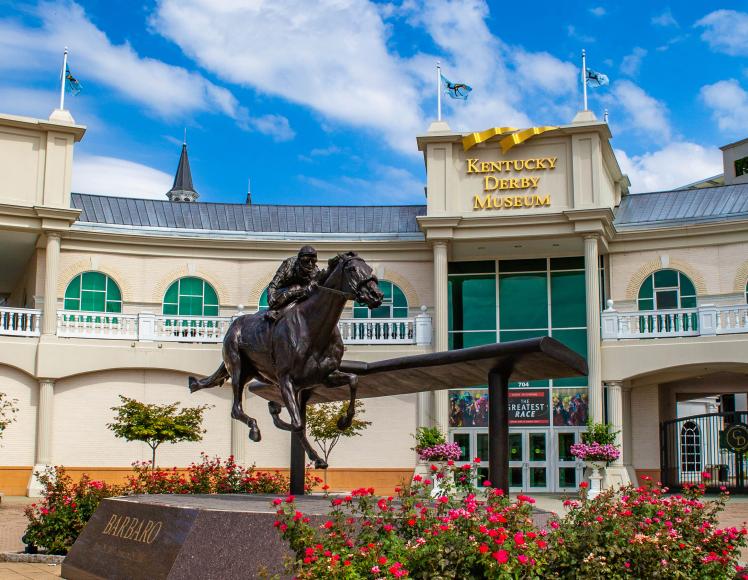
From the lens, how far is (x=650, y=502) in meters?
8.53

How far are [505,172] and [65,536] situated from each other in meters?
19.8

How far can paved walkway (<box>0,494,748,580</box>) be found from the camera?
1118 cm

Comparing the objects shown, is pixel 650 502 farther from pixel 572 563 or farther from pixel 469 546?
pixel 469 546

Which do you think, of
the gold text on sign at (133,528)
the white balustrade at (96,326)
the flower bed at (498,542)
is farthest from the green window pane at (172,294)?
the flower bed at (498,542)

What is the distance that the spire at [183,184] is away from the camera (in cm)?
8750

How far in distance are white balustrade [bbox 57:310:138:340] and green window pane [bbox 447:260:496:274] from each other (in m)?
10.3

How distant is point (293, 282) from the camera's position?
10.8 metres

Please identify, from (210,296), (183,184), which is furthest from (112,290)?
(183,184)

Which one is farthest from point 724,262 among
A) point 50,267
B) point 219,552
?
point 219,552

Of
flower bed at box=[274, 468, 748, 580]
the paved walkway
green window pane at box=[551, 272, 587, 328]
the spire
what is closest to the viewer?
flower bed at box=[274, 468, 748, 580]

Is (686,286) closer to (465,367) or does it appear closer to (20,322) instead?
(20,322)

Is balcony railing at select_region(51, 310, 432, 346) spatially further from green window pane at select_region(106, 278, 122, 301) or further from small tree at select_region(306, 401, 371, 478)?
small tree at select_region(306, 401, 371, 478)

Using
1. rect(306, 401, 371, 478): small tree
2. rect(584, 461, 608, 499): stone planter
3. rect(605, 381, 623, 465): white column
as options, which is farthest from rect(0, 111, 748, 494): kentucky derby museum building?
rect(584, 461, 608, 499): stone planter

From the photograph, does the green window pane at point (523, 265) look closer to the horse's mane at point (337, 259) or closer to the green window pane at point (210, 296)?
the green window pane at point (210, 296)
